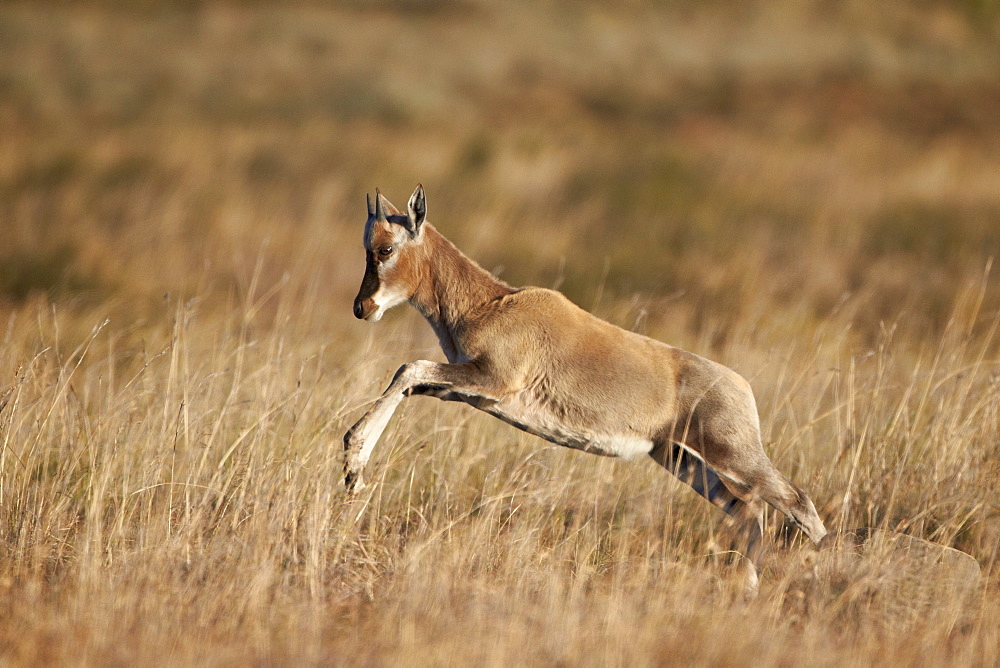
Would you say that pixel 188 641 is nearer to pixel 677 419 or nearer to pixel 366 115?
pixel 677 419

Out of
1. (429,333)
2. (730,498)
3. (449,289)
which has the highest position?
(449,289)

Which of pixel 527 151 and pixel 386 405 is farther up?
pixel 386 405

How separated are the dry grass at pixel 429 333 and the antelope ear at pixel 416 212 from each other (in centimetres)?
105

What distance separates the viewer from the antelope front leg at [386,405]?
534 centimetres

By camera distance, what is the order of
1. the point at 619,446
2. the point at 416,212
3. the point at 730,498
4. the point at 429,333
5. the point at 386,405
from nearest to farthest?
the point at 386,405
the point at 619,446
the point at 416,212
the point at 730,498
the point at 429,333

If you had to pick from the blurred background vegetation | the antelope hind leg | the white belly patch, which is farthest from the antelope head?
the blurred background vegetation

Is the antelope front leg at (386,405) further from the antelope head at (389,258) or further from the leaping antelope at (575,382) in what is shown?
the antelope head at (389,258)

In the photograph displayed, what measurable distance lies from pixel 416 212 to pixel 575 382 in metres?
1.27

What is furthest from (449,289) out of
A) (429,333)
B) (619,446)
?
(429,333)

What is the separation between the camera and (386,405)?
5332 millimetres

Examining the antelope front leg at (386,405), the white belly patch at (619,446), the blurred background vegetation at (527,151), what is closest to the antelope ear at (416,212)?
the antelope front leg at (386,405)

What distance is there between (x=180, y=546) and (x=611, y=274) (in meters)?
9.83

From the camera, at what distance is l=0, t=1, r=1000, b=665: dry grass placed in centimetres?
523

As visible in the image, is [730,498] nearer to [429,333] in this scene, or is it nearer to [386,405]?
[386,405]
